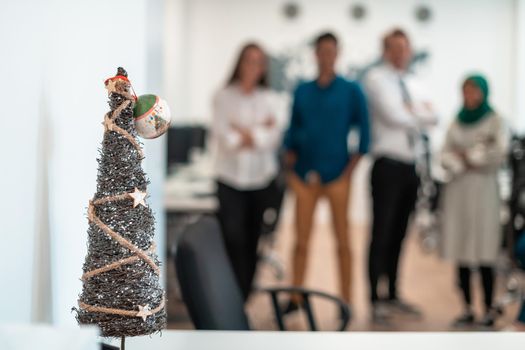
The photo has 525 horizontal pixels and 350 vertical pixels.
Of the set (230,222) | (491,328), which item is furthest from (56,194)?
(491,328)

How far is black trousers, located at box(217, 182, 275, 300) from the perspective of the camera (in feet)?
13.3

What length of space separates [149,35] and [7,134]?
1520 millimetres

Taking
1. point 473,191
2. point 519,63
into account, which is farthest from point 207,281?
point 519,63

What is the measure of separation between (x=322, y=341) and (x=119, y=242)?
18.7 inches

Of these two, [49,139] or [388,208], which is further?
[388,208]

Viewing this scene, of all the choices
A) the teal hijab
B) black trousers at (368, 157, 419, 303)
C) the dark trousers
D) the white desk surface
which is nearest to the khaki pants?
black trousers at (368, 157, 419, 303)

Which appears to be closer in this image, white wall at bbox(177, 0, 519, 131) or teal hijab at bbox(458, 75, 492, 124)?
teal hijab at bbox(458, 75, 492, 124)

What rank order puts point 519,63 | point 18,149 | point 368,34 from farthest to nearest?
point 368,34 → point 519,63 → point 18,149

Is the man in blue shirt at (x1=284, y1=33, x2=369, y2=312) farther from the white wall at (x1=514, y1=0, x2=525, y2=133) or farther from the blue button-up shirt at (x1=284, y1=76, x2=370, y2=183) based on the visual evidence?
the white wall at (x1=514, y1=0, x2=525, y2=133)

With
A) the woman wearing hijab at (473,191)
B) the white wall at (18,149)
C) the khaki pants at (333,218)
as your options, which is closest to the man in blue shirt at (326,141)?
the khaki pants at (333,218)

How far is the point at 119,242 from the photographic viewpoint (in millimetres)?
1193

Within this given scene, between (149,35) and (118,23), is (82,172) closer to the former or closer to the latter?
(118,23)

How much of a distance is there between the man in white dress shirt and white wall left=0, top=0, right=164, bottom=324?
2405 mm

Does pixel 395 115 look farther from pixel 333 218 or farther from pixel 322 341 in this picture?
pixel 322 341
